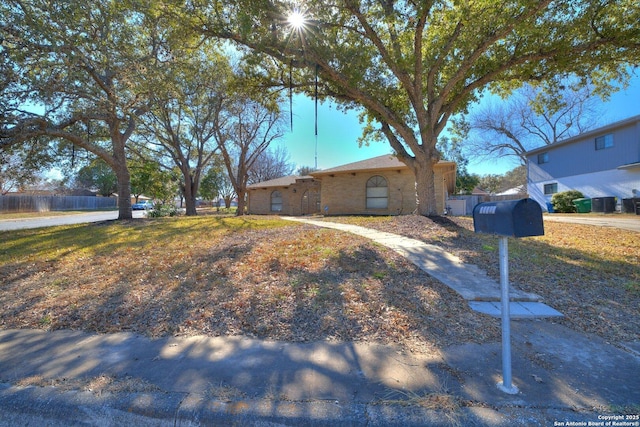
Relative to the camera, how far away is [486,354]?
2.70 meters

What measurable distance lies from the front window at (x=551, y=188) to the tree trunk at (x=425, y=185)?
2081cm

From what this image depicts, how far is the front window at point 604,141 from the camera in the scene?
19.7 meters

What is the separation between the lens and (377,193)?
18.0m

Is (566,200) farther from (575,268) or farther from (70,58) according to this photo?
(70,58)

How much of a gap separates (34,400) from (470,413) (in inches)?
122

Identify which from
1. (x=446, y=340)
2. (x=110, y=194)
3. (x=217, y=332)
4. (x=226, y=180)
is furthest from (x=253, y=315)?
(x=110, y=194)

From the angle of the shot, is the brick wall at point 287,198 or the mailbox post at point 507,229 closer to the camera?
the mailbox post at point 507,229

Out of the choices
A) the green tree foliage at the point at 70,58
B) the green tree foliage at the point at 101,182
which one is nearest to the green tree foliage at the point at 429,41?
the green tree foliage at the point at 70,58

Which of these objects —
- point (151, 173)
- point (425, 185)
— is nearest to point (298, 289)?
point (425, 185)

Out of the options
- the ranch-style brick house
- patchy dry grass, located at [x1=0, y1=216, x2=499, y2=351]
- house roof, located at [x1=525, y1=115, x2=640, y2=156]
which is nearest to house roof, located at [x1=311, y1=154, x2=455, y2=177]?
the ranch-style brick house

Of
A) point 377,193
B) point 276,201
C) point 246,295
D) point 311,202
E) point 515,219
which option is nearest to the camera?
point 515,219

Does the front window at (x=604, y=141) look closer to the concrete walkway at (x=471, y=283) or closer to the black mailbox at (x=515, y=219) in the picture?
the concrete walkway at (x=471, y=283)

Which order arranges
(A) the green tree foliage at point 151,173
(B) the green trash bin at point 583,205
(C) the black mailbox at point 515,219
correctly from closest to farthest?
(C) the black mailbox at point 515,219, (B) the green trash bin at point 583,205, (A) the green tree foliage at point 151,173

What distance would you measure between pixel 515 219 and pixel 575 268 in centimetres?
459
